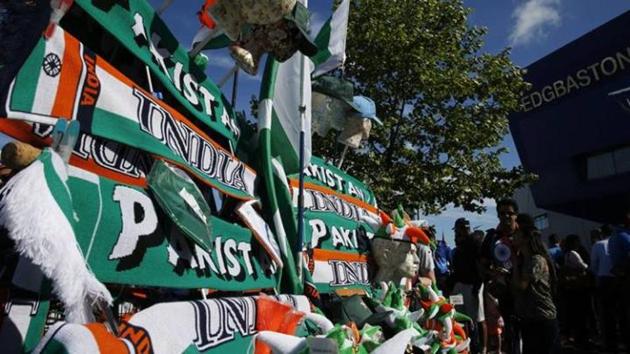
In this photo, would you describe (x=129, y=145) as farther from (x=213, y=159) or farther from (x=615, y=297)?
(x=615, y=297)

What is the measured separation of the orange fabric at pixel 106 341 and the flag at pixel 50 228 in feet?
0.25

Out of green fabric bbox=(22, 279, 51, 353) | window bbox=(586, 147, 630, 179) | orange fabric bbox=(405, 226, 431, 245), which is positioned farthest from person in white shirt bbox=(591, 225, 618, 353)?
window bbox=(586, 147, 630, 179)

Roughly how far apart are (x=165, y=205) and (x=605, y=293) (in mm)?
6919

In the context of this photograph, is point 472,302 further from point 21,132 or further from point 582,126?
point 582,126

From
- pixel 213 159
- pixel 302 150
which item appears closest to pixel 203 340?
pixel 213 159

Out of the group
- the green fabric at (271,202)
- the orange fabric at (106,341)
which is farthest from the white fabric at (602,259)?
the orange fabric at (106,341)

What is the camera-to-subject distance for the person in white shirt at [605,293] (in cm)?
715

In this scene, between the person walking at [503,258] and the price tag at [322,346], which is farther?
the person walking at [503,258]

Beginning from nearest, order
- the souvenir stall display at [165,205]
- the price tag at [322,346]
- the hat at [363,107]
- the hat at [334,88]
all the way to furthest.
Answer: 1. the souvenir stall display at [165,205]
2. the price tag at [322,346]
3. the hat at [334,88]
4. the hat at [363,107]

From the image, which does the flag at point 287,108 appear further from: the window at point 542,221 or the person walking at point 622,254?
the window at point 542,221

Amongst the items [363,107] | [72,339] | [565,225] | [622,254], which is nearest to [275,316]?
[72,339]

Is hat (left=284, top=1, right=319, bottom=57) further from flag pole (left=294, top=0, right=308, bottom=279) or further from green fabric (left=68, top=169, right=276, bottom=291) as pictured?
green fabric (left=68, top=169, right=276, bottom=291)

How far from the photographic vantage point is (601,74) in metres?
21.8

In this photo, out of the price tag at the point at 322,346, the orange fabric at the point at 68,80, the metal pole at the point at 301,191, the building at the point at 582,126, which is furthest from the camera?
the building at the point at 582,126
